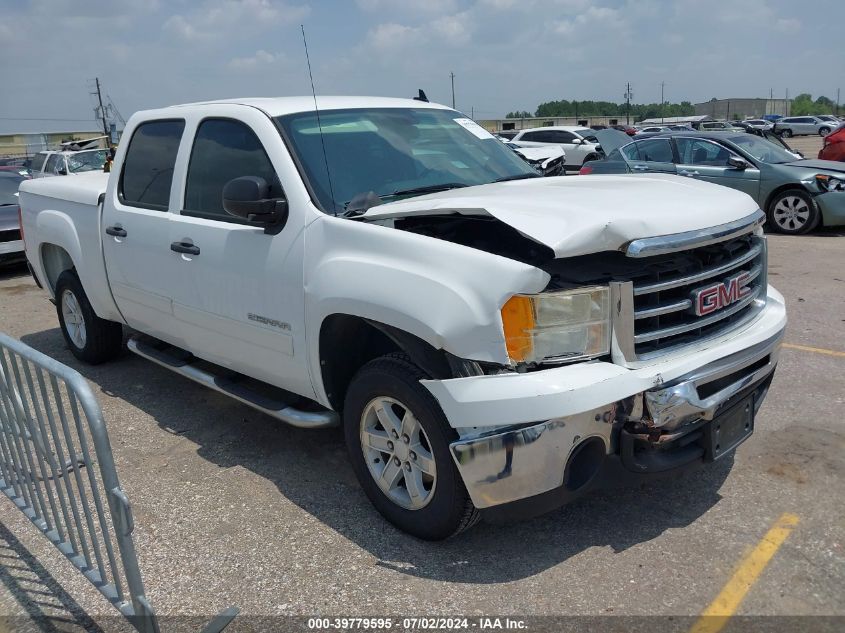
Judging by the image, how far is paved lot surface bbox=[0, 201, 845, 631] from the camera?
2.89 meters

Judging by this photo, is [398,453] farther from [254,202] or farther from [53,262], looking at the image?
[53,262]

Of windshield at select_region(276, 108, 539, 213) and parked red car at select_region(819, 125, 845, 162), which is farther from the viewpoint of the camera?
parked red car at select_region(819, 125, 845, 162)

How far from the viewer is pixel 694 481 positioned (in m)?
3.72

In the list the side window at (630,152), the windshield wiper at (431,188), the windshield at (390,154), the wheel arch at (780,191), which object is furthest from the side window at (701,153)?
the windshield wiper at (431,188)

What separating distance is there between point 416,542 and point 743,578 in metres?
1.34

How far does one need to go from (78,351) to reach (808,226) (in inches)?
→ 390

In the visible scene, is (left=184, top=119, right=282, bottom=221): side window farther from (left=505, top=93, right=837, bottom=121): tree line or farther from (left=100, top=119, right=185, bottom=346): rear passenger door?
(left=505, top=93, right=837, bottom=121): tree line

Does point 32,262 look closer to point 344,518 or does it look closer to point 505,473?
point 344,518

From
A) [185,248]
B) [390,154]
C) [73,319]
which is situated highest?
[390,154]

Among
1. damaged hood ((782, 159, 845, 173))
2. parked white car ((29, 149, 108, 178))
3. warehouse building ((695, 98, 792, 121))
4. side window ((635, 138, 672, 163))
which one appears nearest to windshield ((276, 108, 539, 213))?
side window ((635, 138, 672, 163))

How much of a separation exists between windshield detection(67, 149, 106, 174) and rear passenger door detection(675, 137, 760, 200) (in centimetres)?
1314

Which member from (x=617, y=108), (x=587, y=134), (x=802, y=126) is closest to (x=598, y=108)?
(x=617, y=108)

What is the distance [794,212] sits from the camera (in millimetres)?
10984

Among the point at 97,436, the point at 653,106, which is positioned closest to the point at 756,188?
the point at 97,436
